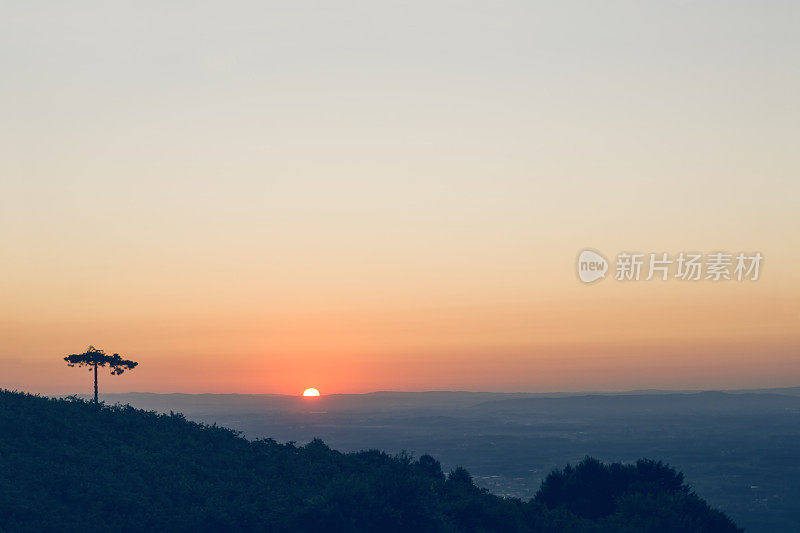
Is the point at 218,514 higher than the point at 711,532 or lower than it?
higher

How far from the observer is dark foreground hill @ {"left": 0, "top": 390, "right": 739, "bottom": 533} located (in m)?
49.6

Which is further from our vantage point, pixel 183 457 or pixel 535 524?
pixel 183 457

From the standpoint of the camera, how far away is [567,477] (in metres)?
73.7

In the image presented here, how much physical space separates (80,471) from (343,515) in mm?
21771

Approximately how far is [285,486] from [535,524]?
19.0 meters

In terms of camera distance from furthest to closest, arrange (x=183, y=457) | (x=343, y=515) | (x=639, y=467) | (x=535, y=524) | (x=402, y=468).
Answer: (x=639, y=467)
(x=183, y=457)
(x=535, y=524)
(x=402, y=468)
(x=343, y=515)

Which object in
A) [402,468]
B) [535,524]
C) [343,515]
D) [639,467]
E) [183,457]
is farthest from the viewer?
[639,467]

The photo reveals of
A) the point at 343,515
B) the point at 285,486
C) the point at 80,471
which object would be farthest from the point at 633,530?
the point at 80,471

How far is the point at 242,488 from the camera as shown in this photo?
59219 millimetres

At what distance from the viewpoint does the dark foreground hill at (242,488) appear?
49562 millimetres

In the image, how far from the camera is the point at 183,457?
66.4 metres

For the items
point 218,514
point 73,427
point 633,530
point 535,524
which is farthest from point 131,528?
point 633,530

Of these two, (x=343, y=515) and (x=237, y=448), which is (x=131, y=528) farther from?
(x=237, y=448)

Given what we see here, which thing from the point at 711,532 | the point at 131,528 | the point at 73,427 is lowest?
the point at 711,532
